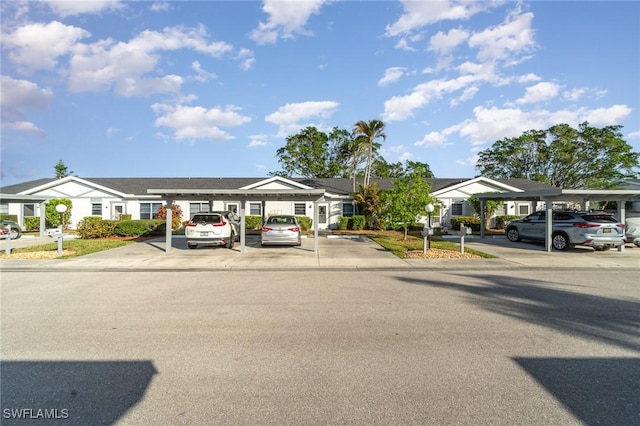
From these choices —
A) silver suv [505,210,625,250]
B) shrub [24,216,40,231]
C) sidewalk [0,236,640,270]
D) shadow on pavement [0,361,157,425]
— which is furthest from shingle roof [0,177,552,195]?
shadow on pavement [0,361,157,425]

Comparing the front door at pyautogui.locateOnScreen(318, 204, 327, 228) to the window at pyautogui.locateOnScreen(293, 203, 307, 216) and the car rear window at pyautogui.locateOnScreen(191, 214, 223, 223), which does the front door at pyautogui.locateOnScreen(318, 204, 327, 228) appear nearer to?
the window at pyautogui.locateOnScreen(293, 203, 307, 216)

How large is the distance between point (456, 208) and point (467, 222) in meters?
2.27

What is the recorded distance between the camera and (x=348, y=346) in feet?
14.9

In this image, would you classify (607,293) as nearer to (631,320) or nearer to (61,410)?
(631,320)

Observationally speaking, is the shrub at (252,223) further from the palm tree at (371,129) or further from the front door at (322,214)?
the palm tree at (371,129)

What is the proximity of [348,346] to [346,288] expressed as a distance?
353 centimetres

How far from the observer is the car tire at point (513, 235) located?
18.3 metres

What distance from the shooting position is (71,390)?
3.42 meters

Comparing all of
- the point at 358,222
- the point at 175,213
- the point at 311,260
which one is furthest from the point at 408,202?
the point at 175,213

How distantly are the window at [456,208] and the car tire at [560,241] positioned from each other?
12408 millimetres

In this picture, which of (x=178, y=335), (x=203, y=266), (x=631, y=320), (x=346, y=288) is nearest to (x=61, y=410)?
(x=178, y=335)

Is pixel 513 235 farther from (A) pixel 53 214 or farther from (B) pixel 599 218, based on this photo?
(A) pixel 53 214

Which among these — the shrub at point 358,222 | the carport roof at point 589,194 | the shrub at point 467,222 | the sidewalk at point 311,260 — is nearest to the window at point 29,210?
the sidewalk at point 311,260

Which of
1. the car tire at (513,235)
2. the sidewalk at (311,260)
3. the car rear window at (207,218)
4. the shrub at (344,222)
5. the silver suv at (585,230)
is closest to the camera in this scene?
the sidewalk at (311,260)
